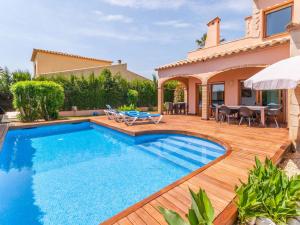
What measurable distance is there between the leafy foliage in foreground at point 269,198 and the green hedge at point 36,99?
14806 millimetres

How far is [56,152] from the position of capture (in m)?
8.09

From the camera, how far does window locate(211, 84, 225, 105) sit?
1412 centimetres

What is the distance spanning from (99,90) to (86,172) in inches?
535

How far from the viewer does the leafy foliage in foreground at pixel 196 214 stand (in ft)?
6.49

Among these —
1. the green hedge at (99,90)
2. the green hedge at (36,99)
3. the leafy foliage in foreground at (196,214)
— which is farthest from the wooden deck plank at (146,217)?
the green hedge at (99,90)

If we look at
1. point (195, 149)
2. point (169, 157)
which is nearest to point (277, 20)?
point (195, 149)

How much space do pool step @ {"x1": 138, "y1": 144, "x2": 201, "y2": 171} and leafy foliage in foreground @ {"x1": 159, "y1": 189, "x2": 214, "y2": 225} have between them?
12.5 ft

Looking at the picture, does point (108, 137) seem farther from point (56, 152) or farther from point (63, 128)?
point (63, 128)

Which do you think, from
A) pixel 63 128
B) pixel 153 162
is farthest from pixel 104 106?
pixel 153 162

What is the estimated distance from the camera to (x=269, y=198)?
278cm

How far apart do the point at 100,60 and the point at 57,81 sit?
37.0 ft

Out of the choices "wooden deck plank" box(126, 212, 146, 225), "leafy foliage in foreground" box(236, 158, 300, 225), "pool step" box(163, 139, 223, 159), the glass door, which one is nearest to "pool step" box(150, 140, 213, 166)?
"pool step" box(163, 139, 223, 159)

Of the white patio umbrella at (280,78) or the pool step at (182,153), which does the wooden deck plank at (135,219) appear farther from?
the white patio umbrella at (280,78)

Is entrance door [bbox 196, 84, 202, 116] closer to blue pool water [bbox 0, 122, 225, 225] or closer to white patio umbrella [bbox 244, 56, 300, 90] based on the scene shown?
blue pool water [bbox 0, 122, 225, 225]
